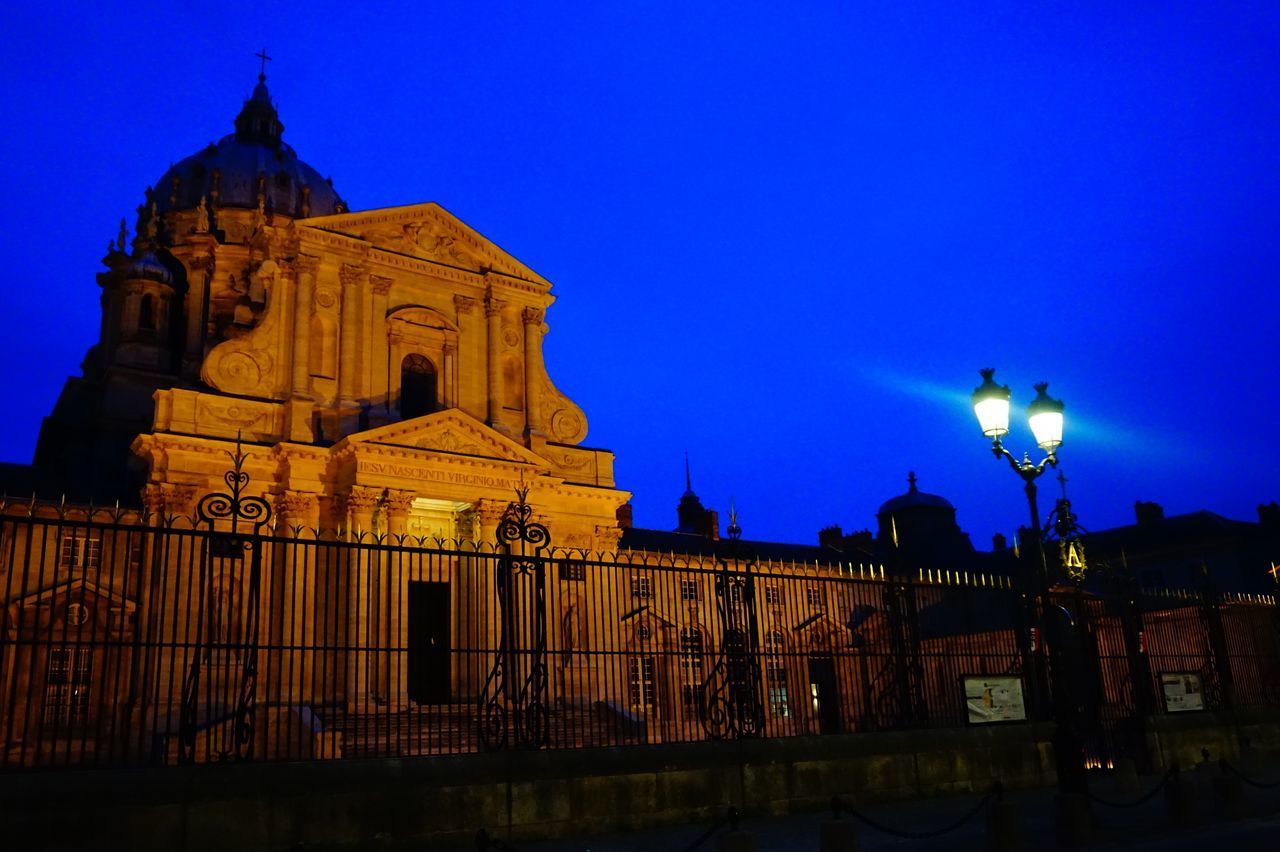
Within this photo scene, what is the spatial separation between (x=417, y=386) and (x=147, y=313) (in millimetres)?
16597

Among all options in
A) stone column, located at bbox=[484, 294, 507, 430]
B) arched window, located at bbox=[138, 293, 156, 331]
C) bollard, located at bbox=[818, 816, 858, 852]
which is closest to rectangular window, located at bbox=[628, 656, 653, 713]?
bollard, located at bbox=[818, 816, 858, 852]

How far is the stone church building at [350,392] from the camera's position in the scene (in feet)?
96.3

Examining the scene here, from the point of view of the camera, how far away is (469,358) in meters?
34.9

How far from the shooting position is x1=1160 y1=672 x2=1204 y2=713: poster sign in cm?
1950

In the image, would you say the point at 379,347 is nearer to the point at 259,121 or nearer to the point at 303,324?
the point at 303,324

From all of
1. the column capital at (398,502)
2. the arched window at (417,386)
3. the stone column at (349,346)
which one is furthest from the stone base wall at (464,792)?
the arched window at (417,386)

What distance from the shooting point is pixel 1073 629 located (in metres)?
18.8

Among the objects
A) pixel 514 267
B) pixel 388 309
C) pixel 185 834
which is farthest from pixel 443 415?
pixel 185 834

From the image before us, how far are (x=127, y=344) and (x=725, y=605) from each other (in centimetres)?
3653

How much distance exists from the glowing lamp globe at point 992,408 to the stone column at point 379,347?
21.5 m

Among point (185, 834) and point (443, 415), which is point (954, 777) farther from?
point (443, 415)

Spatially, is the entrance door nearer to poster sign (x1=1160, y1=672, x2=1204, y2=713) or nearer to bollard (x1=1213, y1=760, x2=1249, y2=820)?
poster sign (x1=1160, y1=672, x2=1204, y2=713)

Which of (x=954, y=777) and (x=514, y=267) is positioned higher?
(x=514, y=267)

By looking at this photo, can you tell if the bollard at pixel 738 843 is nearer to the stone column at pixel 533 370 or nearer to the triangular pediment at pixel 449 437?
the triangular pediment at pixel 449 437
